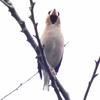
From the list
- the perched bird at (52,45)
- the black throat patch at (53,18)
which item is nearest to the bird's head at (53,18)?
the black throat patch at (53,18)

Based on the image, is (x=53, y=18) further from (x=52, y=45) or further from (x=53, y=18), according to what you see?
(x=52, y=45)

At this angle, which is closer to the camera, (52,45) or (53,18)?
(52,45)

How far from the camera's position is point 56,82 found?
3.31m

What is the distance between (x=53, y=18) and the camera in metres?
6.05

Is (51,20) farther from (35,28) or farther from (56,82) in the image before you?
(35,28)

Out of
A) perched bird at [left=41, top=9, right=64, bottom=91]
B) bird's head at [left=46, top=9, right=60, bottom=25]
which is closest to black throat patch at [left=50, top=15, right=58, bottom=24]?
bird's head at [left=46, top=9, right=60, bottom=25]

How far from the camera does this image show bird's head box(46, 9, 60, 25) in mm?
5852

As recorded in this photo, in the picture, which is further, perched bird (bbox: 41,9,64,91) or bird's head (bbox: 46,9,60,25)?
bird's head (bbox: 46,9,60,25)

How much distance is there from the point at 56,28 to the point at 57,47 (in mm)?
539

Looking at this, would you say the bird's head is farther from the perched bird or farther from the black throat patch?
the perched bird

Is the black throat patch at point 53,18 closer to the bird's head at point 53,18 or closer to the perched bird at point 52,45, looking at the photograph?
the bird's head at point 53,18

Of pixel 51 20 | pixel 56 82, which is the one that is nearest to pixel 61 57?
pixel 51 20

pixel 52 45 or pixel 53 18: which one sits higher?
pixel 53 18

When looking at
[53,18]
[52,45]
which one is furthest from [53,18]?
[52,45]
